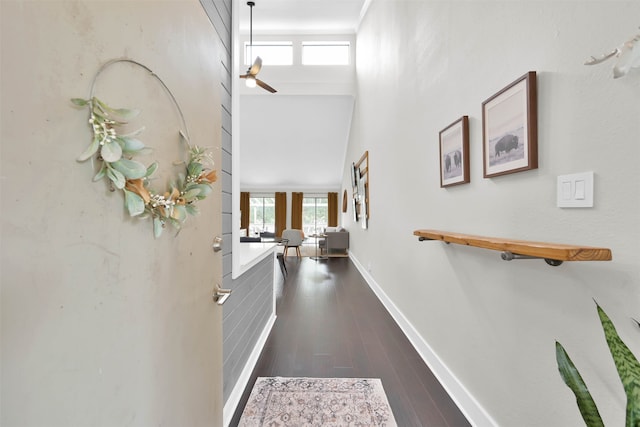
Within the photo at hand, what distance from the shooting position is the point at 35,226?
452mm

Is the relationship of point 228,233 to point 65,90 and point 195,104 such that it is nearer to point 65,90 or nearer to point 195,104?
point 195,104

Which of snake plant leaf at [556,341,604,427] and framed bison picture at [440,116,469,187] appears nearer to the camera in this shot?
snake plant leaf at [556,341,604,427]

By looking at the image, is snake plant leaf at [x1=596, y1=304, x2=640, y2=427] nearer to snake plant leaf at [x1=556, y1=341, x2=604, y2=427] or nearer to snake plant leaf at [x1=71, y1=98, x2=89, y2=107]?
snake plant leaf at [x1=556, y1=341, x2=604, y2=427]

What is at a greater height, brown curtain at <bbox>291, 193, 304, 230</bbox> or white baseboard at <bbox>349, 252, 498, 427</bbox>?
brown curtain at <bbox>291, 193, 304, 230</bbox>

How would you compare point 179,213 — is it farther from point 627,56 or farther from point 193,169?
point 627,56

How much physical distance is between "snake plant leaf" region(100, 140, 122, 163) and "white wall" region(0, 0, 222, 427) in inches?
1.2

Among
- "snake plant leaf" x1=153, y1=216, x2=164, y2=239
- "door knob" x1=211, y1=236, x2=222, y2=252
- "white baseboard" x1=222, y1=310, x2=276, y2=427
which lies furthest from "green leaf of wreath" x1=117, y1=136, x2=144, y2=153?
"white baseboard" x1=222, y1=310, x2=276, y2=427

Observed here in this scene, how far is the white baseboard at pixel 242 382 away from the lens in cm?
156

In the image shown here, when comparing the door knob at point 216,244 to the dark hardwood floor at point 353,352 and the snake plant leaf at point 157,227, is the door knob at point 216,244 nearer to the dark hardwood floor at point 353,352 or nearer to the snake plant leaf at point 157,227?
the snake plant leaf at point 157,227

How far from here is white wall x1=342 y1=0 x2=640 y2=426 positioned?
2.77 ft

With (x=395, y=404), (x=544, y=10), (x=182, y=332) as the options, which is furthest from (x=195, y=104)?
(x=395, y=404)

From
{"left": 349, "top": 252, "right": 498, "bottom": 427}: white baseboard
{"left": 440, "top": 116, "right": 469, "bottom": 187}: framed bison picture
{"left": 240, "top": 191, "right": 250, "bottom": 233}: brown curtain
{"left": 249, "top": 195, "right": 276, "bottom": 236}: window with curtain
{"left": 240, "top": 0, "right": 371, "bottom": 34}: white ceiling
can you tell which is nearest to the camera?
{"left": 349, "top": 252, "right": 498, "bottom": 427}: white baseboard

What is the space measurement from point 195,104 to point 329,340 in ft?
7.26

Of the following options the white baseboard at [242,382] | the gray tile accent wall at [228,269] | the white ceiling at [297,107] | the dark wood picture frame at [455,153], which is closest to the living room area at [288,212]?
the white ceiling at [297,107]
